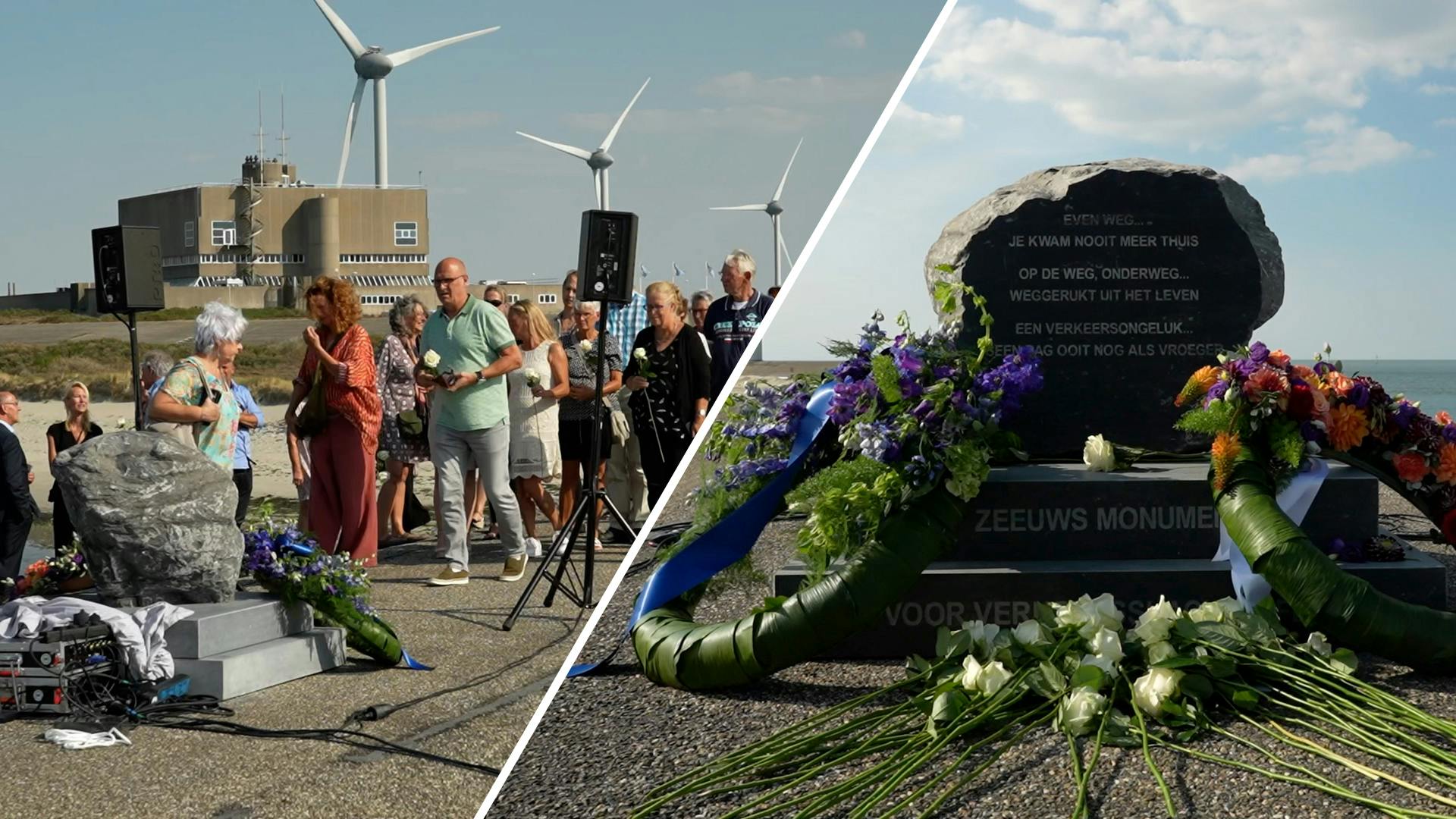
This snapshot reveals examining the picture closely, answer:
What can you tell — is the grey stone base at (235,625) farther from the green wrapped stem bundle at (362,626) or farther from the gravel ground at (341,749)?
the gravel ground at (341,749)

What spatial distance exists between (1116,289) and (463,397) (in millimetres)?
3794

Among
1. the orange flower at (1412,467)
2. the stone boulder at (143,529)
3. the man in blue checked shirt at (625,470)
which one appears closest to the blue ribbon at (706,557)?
the stone boulder at (143,529)

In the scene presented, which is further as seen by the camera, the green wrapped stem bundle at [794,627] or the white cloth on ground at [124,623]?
the white cloth on ground at [124,623]

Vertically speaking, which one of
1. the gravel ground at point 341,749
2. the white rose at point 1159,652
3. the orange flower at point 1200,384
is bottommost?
the gravel ground at point 341,749

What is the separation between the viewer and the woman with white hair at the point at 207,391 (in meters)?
8.03

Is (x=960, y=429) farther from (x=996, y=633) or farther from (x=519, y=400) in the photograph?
(x=519, y=400)

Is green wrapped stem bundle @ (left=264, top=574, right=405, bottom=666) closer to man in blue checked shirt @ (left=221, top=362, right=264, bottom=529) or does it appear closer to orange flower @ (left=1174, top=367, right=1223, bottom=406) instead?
man in blue checked shirt @ (left=221, top=362, right=264, bottom=529)

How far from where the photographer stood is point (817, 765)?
453 centimetres

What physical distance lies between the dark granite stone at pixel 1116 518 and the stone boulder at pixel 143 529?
136 inches

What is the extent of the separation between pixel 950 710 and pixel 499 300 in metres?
7.95

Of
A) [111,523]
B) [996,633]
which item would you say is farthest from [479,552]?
[996,633]

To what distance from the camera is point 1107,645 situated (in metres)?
5.04

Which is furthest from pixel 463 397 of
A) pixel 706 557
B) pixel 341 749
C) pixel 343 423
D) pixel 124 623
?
pixel 341 749

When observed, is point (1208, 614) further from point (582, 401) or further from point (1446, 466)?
point (582, 401)
